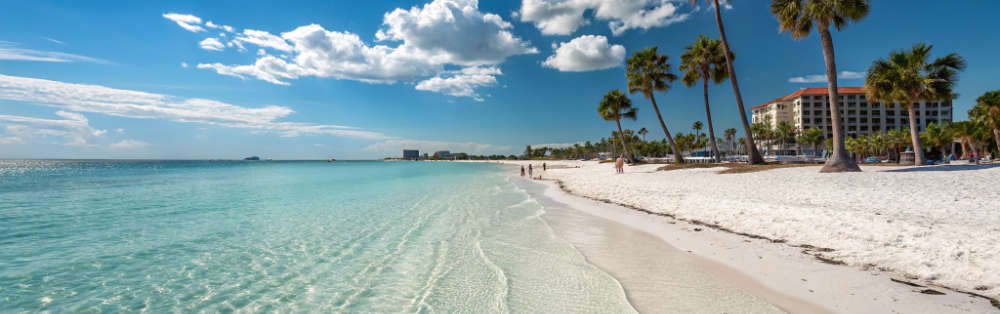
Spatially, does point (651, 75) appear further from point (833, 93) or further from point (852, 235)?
point (852, 235)

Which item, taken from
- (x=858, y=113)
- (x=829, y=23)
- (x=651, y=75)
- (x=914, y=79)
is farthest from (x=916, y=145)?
(x=858, y=113)

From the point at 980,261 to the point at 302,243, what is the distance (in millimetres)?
11533

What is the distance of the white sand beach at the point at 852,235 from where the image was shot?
181 inches

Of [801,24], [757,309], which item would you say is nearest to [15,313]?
[757,309]

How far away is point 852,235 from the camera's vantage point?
664cm

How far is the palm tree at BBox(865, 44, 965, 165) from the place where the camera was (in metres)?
19.6

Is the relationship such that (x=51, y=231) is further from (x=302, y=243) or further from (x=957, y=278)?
(x=957, y=278)

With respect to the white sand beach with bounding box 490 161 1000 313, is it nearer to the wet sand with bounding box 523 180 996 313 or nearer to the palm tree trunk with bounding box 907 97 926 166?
the wet sand with bounding box 523 180 996 313

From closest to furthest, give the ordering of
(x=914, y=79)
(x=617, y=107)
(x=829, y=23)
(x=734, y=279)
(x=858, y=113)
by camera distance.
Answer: (x=734, y=279)
(x=829, y=23)
(x=914, y=79)
(x=617, y=107)
(x=858, y=113)

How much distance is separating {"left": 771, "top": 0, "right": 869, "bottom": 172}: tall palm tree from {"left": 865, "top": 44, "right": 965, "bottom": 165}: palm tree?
6393 mm

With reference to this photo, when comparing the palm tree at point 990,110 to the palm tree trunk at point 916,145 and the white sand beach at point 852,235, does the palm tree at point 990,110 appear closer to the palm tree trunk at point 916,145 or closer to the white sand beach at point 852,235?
the palm tree trunk at point 916,145

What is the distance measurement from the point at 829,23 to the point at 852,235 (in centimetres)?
1576

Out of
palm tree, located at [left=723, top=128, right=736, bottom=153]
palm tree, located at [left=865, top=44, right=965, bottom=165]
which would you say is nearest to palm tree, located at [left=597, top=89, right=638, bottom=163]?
palm tree, located at [left=865, top=44, right=965, bottom=165]

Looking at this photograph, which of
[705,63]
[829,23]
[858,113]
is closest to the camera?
[829,23]
